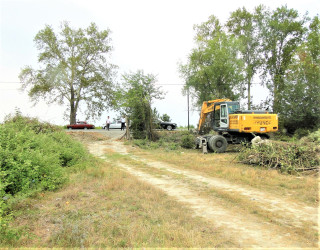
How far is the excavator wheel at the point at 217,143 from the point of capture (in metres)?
17.6

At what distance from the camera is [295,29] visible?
33.8 m

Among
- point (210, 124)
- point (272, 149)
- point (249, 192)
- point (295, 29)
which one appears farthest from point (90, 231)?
point (295, 29)

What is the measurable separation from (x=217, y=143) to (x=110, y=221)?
1383cm

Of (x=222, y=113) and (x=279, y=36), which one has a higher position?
(x=279, y=36)

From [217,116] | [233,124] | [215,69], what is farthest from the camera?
[215,69]

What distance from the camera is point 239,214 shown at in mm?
5535

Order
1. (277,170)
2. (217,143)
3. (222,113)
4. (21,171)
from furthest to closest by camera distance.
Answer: (222,113)
(217,143)
(277,170)
(21,171)

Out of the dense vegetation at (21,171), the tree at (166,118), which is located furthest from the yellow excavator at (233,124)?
the tree at (166,118)

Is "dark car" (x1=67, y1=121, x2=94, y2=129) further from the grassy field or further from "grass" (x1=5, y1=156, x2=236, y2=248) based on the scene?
"grass" (x1=5, y1=156, x2=236, y2=248)

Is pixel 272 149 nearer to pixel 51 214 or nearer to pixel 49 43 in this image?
pixel 51 214

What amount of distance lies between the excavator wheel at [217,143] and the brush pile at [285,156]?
5.16 meters

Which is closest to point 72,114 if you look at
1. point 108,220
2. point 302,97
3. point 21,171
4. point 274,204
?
point 302,97

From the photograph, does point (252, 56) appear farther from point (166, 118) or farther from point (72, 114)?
point (72, 114)

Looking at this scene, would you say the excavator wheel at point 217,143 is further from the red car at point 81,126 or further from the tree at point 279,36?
the red car at point 81,126
